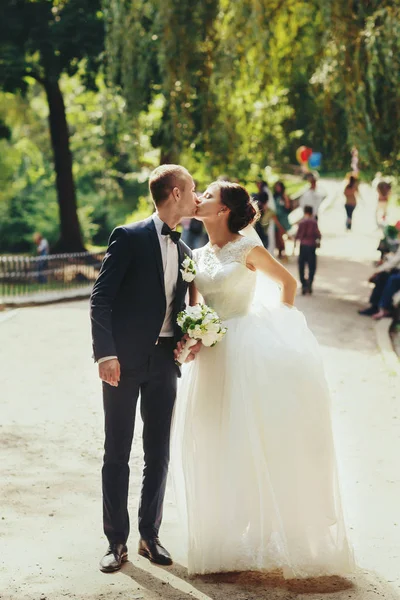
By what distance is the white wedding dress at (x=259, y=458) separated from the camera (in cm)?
480

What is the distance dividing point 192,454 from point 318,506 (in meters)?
0.70

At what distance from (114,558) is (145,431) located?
665 millimetres

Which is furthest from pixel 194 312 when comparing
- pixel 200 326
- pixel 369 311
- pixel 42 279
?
pixel 42 279

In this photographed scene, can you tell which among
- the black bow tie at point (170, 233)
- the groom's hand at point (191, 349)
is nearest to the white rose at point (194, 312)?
the groom's hand at point (191, 349)

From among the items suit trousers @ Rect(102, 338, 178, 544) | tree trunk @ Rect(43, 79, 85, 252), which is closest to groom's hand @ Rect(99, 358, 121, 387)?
suit trousers @ Rect(102, 338, 178, 544)

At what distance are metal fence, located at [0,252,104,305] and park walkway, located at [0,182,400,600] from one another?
5.52 metres

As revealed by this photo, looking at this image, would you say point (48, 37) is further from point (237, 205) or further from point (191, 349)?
point (191, 349)

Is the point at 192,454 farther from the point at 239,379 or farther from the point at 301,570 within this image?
the point at 301,570

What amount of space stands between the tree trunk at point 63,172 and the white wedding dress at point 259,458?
19.2 m

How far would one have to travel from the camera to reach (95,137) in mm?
38281

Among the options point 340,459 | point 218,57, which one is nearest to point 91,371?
point 340,459

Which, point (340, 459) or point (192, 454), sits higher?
point (192, 454)

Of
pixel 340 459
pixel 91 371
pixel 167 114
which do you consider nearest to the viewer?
pixel 340 459

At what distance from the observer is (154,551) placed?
4988 millimetres
